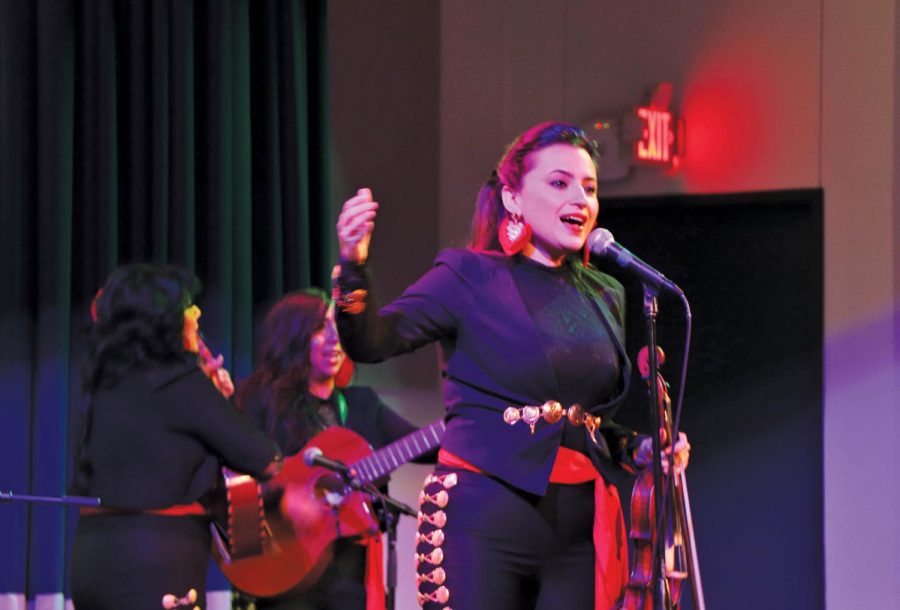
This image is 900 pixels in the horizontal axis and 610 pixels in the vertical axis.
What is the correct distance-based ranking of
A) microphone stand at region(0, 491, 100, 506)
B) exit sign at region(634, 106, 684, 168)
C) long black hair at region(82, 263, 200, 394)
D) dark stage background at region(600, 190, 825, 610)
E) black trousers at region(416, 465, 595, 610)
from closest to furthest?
black trousers at region(416, 465, 595, 610) → microphone stand at region(0, 491, 100, 506) → long black hair at region(82, 263, 200, 394) → dark stage background at region(600, 190, 825, 610) → exit sign at region(634, 106, 684, 168)

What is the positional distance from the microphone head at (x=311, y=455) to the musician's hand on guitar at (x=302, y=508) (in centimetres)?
11

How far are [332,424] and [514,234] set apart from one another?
6.40 ft

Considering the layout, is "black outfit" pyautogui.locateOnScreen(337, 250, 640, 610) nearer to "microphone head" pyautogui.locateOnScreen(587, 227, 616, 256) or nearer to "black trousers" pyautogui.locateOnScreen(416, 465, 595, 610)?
"black trousers" pyautogui.locateOnScreen(416, 465, 595, 610)

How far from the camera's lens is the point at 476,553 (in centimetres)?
259

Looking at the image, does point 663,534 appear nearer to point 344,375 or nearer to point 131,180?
point 344,375

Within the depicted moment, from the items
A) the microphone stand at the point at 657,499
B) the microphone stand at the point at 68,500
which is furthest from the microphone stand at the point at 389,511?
the microphone stand at the point at 657,499

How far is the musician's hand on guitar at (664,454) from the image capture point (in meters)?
2.70

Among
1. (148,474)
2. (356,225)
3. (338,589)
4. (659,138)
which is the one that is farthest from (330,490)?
(659,138)

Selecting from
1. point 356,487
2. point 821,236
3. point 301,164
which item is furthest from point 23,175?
point 821,236

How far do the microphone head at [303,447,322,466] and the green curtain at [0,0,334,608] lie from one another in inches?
41.6

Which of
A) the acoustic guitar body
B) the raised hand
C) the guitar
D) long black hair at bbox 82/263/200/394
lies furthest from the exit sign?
the raised hand

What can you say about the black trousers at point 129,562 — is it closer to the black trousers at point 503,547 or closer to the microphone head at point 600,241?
the black trousers at point 503,547

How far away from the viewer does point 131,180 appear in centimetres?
516

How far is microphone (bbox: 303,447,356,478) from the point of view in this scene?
168 inches
